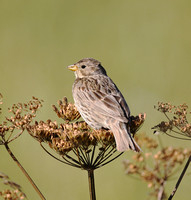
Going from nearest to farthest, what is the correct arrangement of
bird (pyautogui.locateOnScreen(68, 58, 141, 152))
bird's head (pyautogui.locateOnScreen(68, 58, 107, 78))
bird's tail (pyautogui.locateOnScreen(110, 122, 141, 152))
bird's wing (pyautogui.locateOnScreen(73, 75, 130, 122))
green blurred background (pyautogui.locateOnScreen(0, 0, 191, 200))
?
bird's tail (pyautogui.locateOnScreen(110, 122, 141, 152))
bird (pyautogui.locateOnScreen(68, 58, 141, 152))
bird's wing (pyautogui.locateOnScreen(73, 75, 130, 122))
bird's head (pyautogui.locateOnScreen(68, 58, 107, 78))
green blurred background (pyautogui.locateOnScreen(0, 0, 191, 200))

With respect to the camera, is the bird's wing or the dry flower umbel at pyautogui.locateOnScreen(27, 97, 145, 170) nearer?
the dry flower umbel at pyautogui.locateOnScreen(27, 97, 145, 170)

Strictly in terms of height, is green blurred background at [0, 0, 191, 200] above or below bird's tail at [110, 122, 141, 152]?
above

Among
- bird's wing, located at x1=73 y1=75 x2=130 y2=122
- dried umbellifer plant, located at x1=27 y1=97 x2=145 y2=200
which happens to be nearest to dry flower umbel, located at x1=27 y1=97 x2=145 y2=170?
dried umbellifer plant, located at x1=27 y1=97 x2=145 y2=200

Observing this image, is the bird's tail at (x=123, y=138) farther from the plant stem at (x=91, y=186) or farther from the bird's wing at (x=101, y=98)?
the plant stem at (x=91, y=186)

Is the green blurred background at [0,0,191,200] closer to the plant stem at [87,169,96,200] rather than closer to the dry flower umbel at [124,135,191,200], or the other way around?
the plant stem at [87,169,96,200]

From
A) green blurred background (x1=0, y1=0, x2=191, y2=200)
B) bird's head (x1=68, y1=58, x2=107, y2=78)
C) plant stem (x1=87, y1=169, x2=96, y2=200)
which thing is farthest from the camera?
green blurred background (x1=0, y1=0, x2=191, y2=200)

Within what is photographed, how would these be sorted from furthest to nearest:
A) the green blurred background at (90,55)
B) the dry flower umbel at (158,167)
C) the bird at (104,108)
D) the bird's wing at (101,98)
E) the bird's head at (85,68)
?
the green blurred background at (90,55)
the bird's head at (85,68)
the bird's wing at (101,98)
the bird at (104,108)
the dry flower umbel at (158,167)

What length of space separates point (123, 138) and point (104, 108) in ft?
3.27

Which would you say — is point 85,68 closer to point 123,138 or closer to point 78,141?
point 123,138

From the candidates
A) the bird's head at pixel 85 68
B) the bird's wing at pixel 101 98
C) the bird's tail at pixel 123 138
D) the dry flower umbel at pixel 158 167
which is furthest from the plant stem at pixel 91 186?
the bird's head at pixel 85 68

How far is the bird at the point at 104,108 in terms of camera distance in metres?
5.18

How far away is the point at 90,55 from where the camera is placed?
1205 cm

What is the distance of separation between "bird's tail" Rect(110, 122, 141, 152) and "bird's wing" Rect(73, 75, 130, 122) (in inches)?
5.3

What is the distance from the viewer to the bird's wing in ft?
19.2
